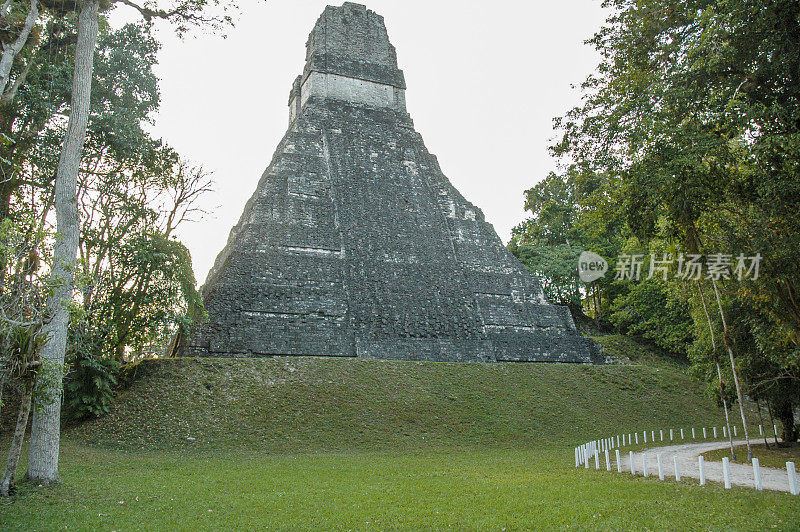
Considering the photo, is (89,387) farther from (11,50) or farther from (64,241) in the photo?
(11,50)

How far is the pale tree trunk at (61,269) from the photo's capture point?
299 inches

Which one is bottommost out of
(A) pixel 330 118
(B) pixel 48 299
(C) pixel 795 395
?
(C) pixel 795 395

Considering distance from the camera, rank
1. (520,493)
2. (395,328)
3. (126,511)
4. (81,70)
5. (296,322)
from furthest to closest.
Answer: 1. (395,328)
2. (296,322)
3. (81,70)
4. (520,493)
5. (126,511)

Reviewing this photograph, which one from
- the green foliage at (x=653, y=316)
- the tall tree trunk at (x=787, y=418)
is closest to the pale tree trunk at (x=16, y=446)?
the tall tree trunk at (x=787, y=418)

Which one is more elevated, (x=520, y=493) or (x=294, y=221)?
(x=294, y=221)

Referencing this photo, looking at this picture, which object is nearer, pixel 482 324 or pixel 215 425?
pixel 215 425

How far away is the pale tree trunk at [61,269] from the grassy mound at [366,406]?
14.4ft

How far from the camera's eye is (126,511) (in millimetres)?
6848

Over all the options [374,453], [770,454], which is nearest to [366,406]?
[374,453]

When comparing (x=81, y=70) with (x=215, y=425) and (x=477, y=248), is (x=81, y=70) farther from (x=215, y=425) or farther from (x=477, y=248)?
(x=477, y=248)

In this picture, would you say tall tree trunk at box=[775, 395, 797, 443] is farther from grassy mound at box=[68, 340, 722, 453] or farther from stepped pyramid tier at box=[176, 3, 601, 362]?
stepped pyramid tier at box=[176, 3, 601, 362]

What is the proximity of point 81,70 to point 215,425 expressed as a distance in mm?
7990

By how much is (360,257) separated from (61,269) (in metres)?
13.5

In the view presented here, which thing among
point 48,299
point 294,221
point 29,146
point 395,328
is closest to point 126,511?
point 48,299
